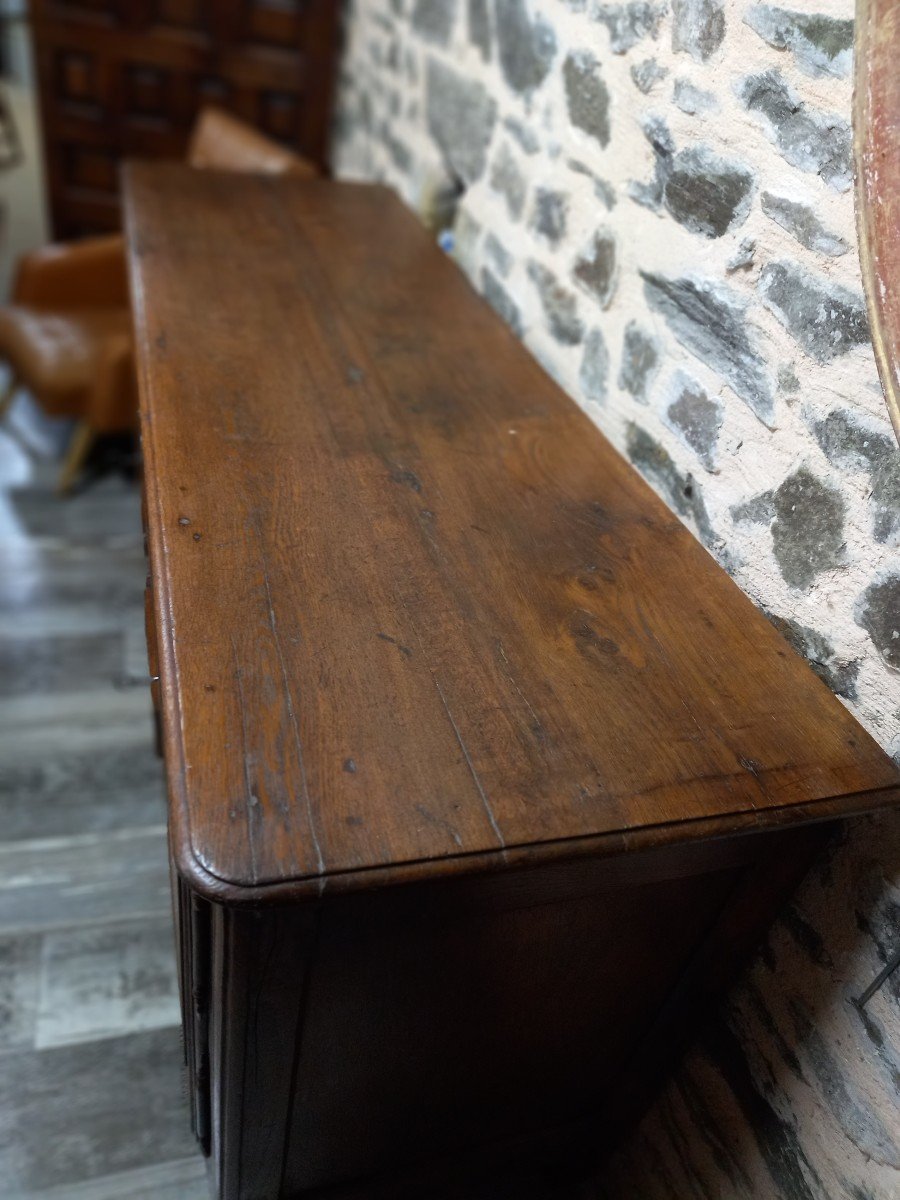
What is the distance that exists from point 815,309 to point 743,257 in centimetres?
15

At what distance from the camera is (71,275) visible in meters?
3.04

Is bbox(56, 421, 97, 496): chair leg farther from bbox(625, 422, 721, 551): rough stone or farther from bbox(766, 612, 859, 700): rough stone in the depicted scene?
bbox(766, 612, 859, 700): rough stone

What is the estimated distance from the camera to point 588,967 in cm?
110

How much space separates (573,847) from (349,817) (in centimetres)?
20

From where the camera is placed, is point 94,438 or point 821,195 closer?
point 821,195

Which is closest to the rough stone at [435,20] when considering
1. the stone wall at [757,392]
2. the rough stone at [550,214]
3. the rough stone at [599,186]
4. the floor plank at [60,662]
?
the stone wall at [757,392]

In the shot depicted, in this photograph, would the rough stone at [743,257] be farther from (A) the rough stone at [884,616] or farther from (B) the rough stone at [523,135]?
(B) the rough stone at [523,135]

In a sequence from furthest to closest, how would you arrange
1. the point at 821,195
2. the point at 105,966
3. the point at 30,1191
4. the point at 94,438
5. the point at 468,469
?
1. the point at 94,438
2. the point at 105,966
3. the point at 30,1191
4. the point at 468,469
5. the point at 821,195

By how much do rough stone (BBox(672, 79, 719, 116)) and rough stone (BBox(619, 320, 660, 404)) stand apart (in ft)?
0.94

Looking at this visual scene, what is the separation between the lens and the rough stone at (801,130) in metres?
0.96

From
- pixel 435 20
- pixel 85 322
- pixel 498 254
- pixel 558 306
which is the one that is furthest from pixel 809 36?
pixel 85 322

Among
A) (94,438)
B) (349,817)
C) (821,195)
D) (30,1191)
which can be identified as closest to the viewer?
(349,817)

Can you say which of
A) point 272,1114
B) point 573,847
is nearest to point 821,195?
point 573,847

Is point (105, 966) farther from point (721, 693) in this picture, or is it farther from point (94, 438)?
point (94, 438)
